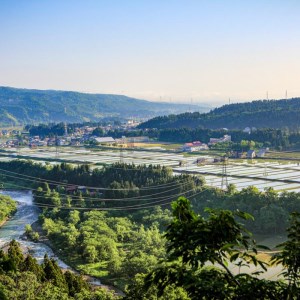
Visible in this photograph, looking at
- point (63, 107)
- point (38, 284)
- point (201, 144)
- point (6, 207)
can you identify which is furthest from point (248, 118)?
point (63, 107)

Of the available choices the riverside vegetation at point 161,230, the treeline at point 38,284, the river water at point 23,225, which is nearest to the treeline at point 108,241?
the riverside vegetation at point 161,230

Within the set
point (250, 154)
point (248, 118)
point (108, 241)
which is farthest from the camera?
point (248, 118)

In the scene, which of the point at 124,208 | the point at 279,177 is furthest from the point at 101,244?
the point at 279,177

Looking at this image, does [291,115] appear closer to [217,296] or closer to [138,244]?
[138,244]

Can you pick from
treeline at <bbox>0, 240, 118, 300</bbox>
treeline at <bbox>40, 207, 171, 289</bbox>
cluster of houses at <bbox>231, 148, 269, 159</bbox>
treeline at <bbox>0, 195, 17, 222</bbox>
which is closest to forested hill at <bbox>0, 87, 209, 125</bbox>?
cluster of houses at <bbox>231, 148, 269, 159</bbox>

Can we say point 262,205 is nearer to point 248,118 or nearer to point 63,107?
point 248,118

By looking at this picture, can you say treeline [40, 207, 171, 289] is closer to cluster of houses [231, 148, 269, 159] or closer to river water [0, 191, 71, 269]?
river water [0, 191, 71, 269]
